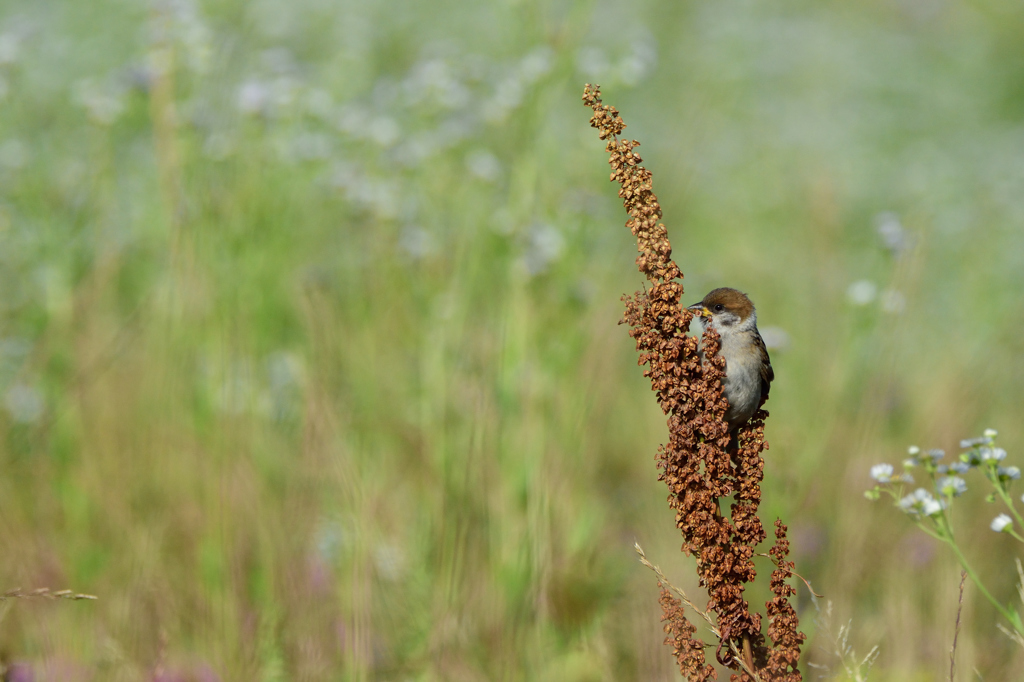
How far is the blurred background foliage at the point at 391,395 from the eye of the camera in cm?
273

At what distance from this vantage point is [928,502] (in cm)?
195

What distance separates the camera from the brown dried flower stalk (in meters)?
1.43

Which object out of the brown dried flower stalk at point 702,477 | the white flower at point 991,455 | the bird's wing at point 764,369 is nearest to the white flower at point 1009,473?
the white flower at point 991,455

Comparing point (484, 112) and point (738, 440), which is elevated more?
point (484, 112)

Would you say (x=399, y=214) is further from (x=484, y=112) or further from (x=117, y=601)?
(x=117, y=601)

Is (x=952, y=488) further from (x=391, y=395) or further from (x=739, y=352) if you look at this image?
(x=391, y=395)

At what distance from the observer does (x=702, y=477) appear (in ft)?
4.77

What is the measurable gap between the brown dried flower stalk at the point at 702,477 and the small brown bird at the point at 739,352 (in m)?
0.16

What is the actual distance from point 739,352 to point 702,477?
1.47ft

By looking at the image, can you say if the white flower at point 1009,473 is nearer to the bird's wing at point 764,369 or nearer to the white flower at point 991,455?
the white flower at point 991,455

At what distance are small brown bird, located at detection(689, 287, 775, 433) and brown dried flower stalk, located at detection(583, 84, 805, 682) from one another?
0.16 m

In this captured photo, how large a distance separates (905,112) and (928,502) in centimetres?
813

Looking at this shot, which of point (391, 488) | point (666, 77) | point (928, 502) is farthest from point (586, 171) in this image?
point (666, 77)

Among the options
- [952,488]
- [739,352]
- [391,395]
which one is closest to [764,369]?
[739,352]
